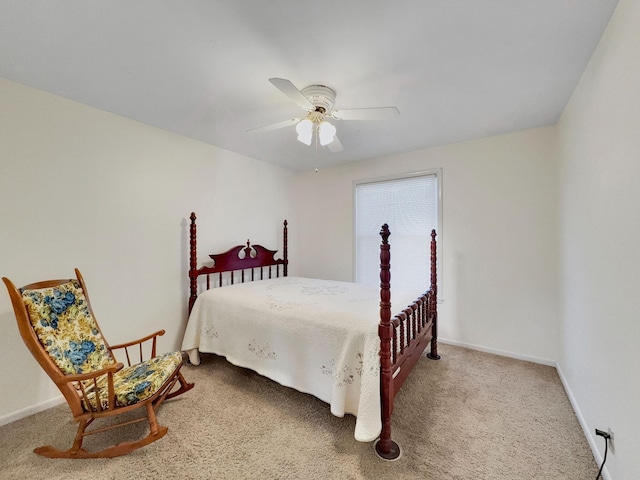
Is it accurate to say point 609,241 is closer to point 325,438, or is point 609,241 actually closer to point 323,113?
point 323,113

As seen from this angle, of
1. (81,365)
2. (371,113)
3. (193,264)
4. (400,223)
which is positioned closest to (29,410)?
(81,365)

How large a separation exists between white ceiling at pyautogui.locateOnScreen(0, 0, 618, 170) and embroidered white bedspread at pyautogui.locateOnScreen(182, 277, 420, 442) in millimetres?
1689

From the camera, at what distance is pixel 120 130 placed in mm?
2482

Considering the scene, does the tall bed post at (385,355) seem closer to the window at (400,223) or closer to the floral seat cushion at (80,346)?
the floral seat cushion at (80,346)

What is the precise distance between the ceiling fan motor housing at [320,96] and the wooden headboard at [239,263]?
178cm

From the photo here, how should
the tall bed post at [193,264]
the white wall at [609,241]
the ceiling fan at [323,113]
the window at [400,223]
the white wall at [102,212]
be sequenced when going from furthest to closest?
the window at [400,223] < the tall bed post at [193,264] < the white wall at [102,212] < the ceiling fan at [323,113] < the white wall at [609,241]

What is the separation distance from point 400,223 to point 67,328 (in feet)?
11.2

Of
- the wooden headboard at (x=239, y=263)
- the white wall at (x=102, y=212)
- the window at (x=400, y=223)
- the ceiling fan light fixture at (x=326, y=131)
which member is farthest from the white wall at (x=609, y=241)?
the white wall at (x=102, y=212)

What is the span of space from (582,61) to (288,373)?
2.93 m

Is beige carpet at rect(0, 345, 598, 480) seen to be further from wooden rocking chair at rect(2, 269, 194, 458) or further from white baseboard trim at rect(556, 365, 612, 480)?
wooden rocking chair at rect(2, 269, 194, 458)

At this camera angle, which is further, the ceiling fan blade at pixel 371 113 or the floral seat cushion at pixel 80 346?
the ceiling fan blade at pixel 371 113

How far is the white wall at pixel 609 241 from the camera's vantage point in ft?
3.86

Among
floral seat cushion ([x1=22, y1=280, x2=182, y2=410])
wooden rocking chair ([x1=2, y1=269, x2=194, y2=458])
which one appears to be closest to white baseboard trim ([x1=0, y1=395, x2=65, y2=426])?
wooden rocking chair ([x1=2, y1=269, x2=194, y2=458])

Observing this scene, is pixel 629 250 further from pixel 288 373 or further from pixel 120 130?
pixel 120 130
